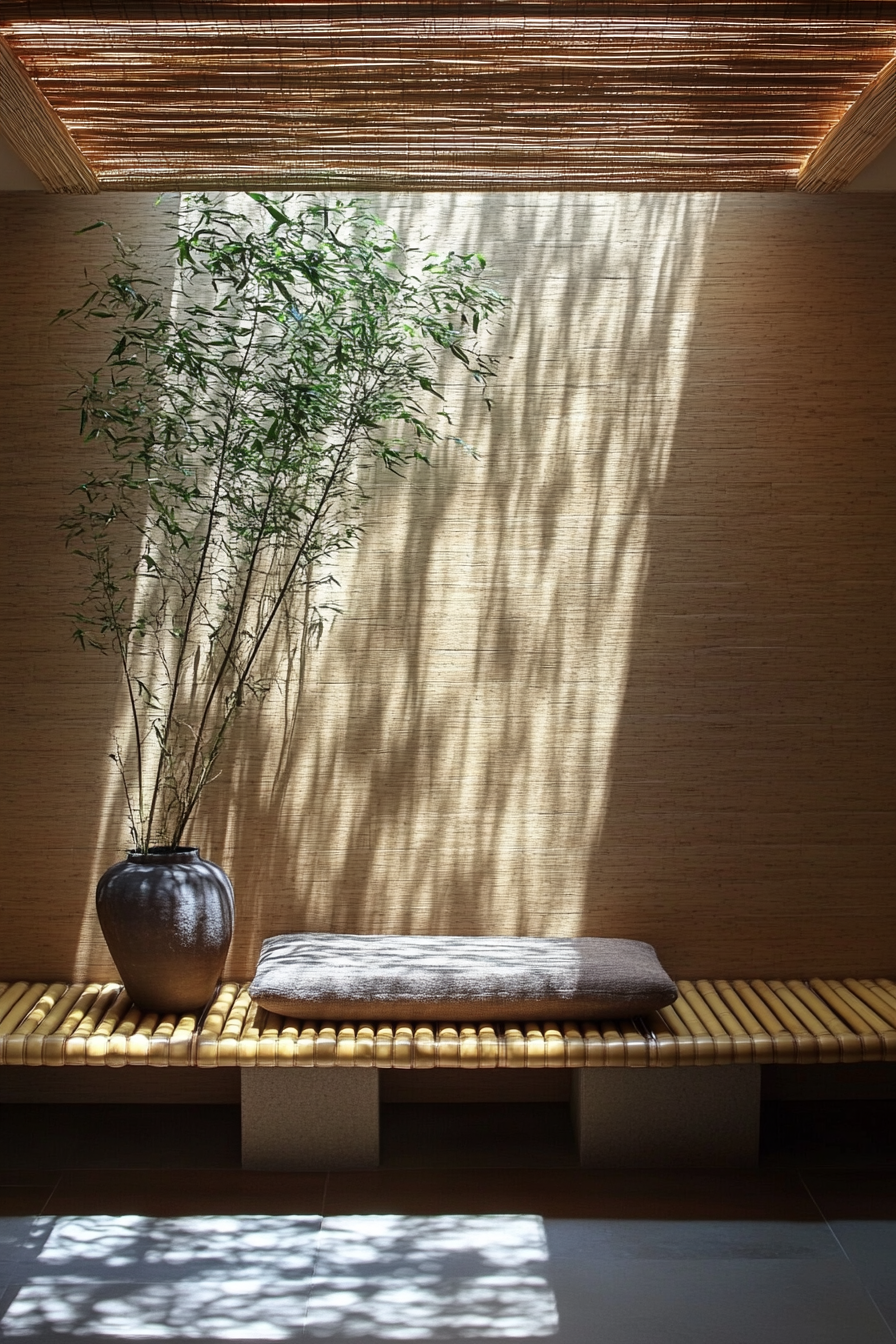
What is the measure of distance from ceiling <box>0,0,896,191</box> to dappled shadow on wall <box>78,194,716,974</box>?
2.37ft

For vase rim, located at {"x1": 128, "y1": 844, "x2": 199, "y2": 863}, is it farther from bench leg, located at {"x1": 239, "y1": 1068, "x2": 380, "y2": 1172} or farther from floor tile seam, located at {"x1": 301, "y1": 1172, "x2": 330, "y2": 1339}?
floor tile seam, located at {"x1": 301, "y1": 1172, "x2": 330, "y2": 1339}

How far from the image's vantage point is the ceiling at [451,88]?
8.43 ft

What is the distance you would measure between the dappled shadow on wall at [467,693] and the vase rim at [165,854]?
0.90 ft

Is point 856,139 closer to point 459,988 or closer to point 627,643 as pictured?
point 627,643

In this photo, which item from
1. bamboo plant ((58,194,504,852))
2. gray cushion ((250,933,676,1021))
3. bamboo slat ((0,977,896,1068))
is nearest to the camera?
A: bamboo slat ((0,977,896,1068))

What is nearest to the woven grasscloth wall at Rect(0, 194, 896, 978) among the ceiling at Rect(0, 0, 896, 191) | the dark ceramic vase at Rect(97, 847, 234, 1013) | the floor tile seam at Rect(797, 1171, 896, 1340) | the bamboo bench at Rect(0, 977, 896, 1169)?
the dark ceramic vase at Rect(97, 847, 234, 1013)

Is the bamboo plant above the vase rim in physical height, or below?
above

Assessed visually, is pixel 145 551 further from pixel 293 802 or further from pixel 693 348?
pixel 693 348

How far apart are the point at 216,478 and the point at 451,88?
1459 millimetres

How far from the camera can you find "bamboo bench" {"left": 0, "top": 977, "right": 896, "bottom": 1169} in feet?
10.4

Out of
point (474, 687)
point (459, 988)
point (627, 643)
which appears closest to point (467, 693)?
point (474, 687)

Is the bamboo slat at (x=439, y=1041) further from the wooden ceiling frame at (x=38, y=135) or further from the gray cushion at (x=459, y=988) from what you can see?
the wooden ceiling frame at (x=38, y=135)

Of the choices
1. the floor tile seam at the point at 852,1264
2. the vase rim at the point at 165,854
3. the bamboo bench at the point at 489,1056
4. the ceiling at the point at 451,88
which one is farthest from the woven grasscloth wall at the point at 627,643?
the floor tile seam at the point at 852,1264

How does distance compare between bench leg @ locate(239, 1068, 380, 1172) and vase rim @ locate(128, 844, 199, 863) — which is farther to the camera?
Answer: vase rim @ locate(128, 844, 199, 863)
